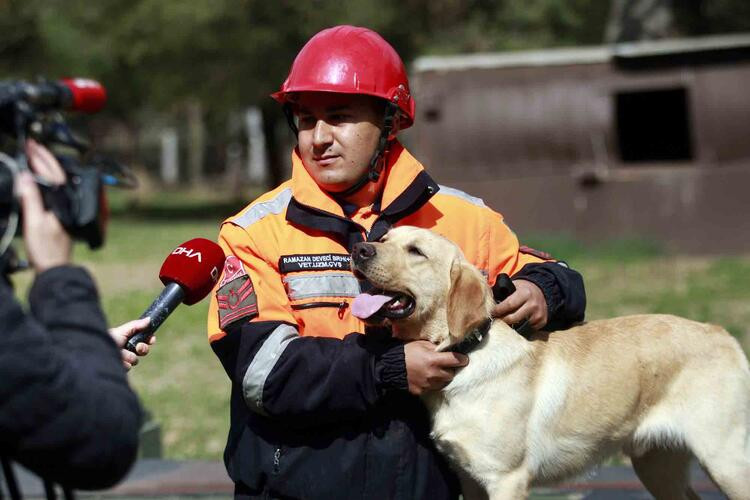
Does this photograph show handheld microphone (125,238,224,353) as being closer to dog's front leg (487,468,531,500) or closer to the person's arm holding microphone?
the person's arm holding microphone

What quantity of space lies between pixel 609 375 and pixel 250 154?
168ft

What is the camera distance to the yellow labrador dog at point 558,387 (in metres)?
3.68

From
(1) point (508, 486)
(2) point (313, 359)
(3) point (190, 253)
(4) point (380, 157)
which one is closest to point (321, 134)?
(4) point (380, 157)

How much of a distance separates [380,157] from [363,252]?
1.42ft

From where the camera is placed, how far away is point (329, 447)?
3494 millimetres

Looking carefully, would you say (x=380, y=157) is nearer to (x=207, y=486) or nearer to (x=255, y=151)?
(x=207, y=486)

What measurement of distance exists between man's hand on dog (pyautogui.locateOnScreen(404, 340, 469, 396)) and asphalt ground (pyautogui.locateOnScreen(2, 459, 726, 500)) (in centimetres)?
238

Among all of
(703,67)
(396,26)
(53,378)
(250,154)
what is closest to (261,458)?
(53,378)

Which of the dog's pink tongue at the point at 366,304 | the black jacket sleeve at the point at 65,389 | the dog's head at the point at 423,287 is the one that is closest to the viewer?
the black jacket sleeve at the point at 65,389

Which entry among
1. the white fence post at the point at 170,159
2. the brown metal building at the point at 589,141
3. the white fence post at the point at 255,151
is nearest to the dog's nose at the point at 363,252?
the brown metal building at the point at 589,141

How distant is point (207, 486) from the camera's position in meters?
6.16

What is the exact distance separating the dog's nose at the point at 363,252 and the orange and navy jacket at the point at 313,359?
0.29 feet

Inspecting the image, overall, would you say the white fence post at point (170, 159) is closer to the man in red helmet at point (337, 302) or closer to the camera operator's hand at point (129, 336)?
the man in red helmet at point (337, 302)

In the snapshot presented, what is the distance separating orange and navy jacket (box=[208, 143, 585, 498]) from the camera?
3.38 meters
